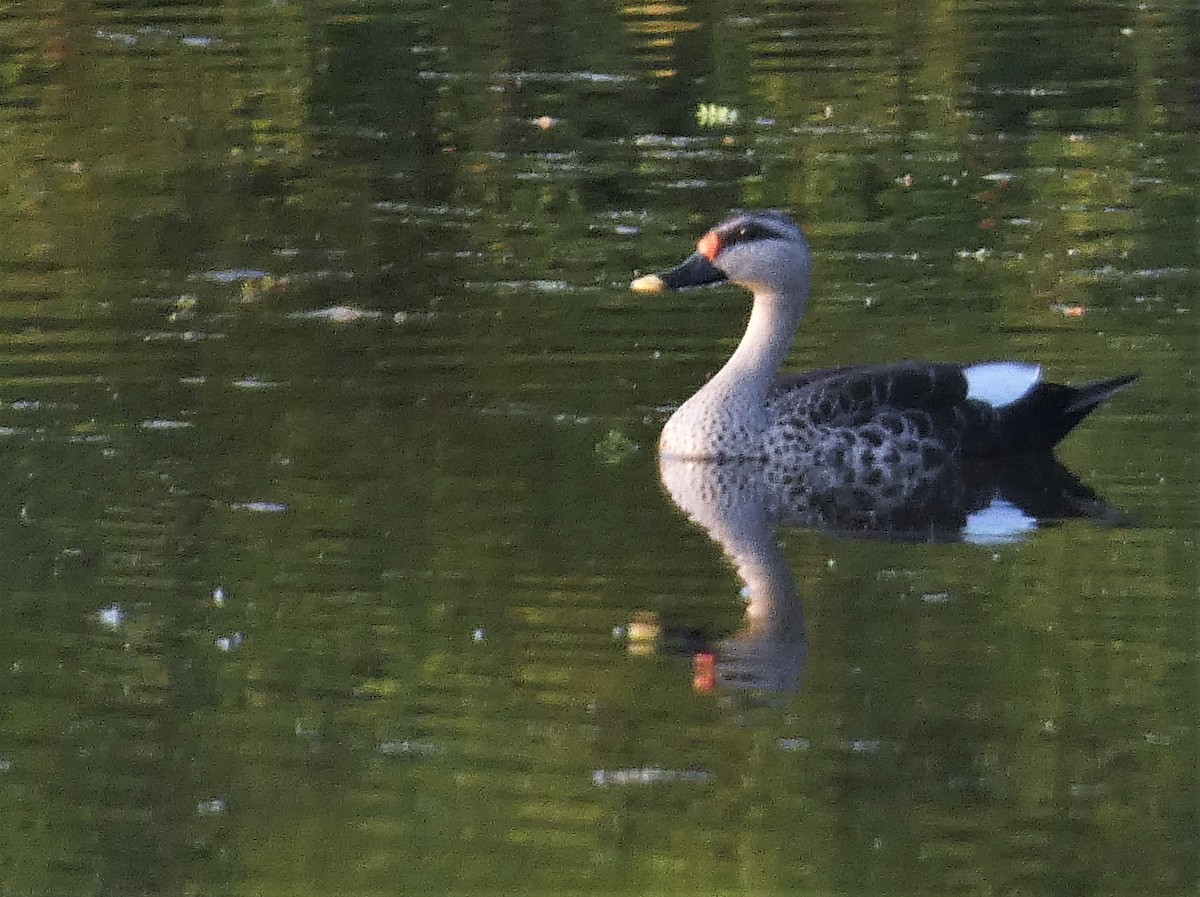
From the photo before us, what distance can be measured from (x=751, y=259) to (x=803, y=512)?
5.46 ft

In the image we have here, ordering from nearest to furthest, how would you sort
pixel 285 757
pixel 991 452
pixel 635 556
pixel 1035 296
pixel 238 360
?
pixel 285 757, pixel 635 556, pixel 991 452, pixel 238 360, pixel 1035 296

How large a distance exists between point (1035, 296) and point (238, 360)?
405 cm

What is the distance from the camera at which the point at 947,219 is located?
16.9 m

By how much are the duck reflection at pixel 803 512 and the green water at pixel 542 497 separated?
0.31 ft

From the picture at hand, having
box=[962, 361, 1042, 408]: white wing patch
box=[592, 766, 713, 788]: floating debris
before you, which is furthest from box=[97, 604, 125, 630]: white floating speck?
box=[962, 361, 1042, 408]: white wing patch

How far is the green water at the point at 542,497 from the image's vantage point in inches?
316

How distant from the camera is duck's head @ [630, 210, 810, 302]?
41.7 ft

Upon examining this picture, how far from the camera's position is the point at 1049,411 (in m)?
12.2

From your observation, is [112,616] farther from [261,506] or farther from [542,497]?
[542,497]

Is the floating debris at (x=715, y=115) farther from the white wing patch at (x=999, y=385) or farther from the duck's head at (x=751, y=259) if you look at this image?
the white wing patch at (x=999, y=385)

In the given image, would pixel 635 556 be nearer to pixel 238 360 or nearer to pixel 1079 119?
pixel 238 360

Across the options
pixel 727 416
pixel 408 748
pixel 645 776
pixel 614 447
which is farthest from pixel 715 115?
pixel 645 776

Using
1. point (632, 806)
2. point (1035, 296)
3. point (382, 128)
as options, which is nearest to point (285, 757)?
point (632, 806)

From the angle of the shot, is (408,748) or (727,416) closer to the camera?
(408,748)
